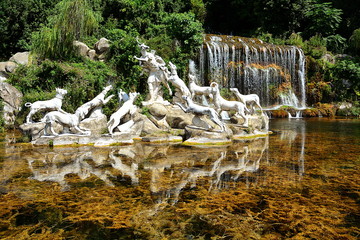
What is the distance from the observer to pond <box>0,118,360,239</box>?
3170 millimetres

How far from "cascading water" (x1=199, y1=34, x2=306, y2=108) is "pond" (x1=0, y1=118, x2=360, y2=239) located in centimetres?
Result: 1261

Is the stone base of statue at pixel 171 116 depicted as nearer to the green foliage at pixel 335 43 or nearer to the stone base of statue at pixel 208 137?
the stone base of statue at pixel 208 137

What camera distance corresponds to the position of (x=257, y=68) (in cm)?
2069

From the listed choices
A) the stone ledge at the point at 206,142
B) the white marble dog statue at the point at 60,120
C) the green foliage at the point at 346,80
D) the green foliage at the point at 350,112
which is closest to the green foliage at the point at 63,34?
the white marble dog statue at the point at 60,120

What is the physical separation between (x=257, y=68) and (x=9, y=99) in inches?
614

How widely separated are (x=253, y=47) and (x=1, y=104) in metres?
16.1

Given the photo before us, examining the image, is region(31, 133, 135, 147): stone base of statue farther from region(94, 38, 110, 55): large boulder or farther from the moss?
the moss

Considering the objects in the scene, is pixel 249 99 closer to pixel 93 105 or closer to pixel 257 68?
pixel 93 105

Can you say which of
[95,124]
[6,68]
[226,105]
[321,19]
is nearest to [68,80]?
[95,124]

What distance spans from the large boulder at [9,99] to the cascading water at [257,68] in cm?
1053

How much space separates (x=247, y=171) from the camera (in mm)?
5582

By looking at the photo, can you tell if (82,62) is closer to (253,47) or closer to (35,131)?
(35,131)

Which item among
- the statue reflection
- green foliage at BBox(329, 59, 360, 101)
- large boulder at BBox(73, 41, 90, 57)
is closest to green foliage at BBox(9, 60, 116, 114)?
large boulder at BBox(73, 41, 90, 57)

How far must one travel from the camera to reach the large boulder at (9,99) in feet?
44.1
